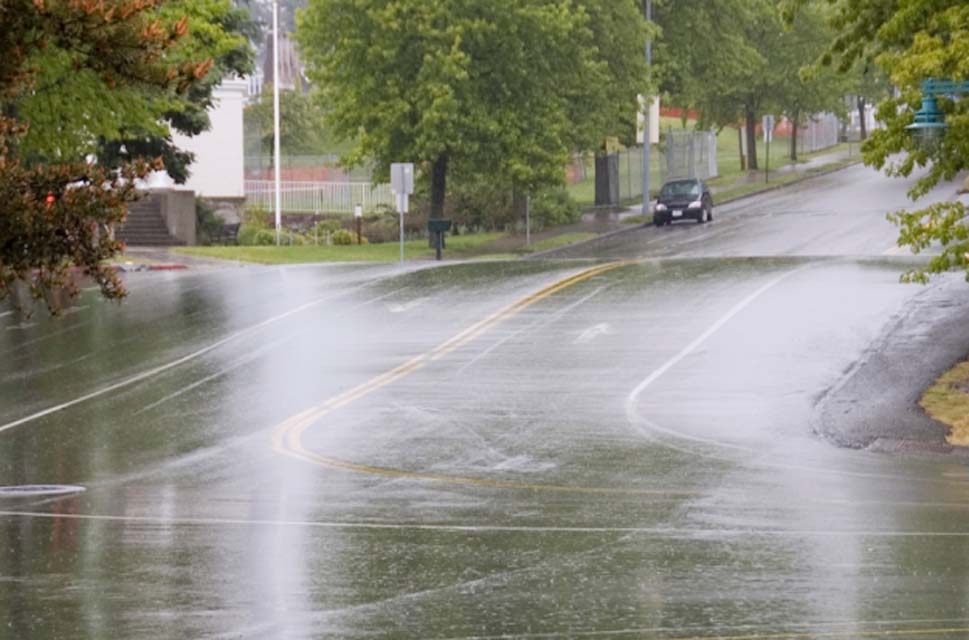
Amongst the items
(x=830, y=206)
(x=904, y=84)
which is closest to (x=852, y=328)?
(x=904, y=84)

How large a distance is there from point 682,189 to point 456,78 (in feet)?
42.7

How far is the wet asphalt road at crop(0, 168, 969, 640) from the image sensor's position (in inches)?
495

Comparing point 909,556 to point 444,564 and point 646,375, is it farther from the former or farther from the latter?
point 646,375

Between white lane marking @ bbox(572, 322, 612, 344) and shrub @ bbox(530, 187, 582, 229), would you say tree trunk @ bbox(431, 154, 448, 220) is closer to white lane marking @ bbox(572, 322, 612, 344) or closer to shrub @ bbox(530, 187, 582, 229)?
shrub @ bbox(530, 187, 582, 229)

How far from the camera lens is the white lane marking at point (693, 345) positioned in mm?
25266

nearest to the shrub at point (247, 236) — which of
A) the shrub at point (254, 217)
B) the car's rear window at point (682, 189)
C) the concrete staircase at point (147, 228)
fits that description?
the shrub at point (254, 217)

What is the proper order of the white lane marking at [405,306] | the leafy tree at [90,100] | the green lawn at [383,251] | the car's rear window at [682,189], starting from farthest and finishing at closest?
the car's rear window at [682,189] < the green lawn at [383,251] < the white lane marking at [405,306] < the leafy tree at [90,100]

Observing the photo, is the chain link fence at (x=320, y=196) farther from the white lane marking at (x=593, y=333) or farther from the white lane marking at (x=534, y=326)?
the white lane marking at (x=593, y=333)

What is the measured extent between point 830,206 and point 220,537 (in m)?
51.3

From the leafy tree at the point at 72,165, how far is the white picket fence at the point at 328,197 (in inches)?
2259

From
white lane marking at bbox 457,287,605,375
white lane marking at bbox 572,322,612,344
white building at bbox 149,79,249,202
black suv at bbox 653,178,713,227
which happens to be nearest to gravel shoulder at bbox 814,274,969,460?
white lane marking at bbox 572,322,612,344

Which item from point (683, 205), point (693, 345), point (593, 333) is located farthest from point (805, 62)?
point (693, 345)

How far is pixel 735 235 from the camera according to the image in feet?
185

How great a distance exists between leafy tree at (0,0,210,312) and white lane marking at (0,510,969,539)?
4.02 metres
